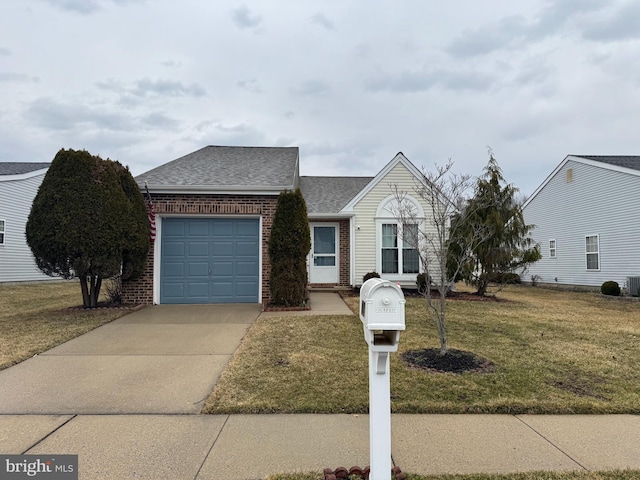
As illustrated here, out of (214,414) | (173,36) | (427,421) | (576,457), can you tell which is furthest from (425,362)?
(173,36)

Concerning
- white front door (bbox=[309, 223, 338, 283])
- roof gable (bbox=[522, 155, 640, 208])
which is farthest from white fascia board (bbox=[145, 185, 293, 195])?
roof gable (bbox=[522, 155, 640, 208])

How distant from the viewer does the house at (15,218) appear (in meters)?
16.9

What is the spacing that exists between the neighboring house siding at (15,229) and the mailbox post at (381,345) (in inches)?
783

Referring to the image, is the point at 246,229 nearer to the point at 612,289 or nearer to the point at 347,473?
the point at 347,473

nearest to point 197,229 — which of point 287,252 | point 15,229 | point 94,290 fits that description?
point 287,252

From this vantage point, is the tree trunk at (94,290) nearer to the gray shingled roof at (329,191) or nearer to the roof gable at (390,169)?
the gray shingled roof at (329,191)

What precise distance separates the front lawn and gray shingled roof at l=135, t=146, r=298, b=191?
432 cm

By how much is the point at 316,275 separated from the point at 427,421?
10692 millimetres

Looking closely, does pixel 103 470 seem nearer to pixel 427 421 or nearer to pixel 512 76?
pixel 427 421

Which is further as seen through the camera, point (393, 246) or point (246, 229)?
point (393, 246)

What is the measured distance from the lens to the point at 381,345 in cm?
229

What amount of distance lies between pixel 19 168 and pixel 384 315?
75.1 feet

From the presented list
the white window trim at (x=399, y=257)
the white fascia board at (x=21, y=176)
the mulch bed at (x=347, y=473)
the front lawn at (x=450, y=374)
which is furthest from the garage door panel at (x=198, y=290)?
the white fascia board at (x=21, y=176)

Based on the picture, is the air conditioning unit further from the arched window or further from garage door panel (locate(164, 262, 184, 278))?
garage door panel (locate(164, 262, 184, 278))
